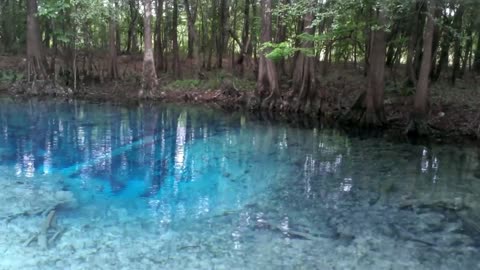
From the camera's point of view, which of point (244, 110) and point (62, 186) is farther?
point (244, 110)

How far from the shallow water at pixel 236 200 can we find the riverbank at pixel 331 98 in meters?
2.26

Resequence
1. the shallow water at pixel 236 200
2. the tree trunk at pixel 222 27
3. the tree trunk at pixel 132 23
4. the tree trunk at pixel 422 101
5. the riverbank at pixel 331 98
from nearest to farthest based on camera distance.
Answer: the shallow water at pixel 236 200 < the tree trunk at pixel 422 101 < the riverbank at pixel 331 98 < the tree trunk at pixel 222 27 < the tree trunk at pixel 132 23

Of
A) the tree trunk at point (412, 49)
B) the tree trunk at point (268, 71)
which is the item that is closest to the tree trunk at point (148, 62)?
the tree trunk at point (268, 71)

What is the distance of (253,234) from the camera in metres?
6.84

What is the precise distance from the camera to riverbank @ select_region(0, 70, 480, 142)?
50.6 feet

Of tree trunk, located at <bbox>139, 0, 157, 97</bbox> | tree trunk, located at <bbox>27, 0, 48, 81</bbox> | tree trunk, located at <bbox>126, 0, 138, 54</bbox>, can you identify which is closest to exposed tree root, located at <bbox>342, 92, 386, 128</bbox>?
tree trunk, located at <bbox>139, 0, 157, 97</bbox>

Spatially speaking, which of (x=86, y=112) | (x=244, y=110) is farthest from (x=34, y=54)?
(x=244, y=110)

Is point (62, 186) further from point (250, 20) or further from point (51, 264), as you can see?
point (250, 20)

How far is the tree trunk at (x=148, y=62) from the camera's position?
70.9 ft

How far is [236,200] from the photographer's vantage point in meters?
8.41

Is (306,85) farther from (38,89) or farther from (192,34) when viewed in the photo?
(38,89)

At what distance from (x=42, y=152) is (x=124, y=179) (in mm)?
3194

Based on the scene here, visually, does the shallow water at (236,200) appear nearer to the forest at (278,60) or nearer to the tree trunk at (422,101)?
the tree trunk at (422,101)

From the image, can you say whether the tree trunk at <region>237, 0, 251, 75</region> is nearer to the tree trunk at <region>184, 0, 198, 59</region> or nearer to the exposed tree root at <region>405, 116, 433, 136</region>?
the tree trunk at <region>184, 0, 198, 59</region>
